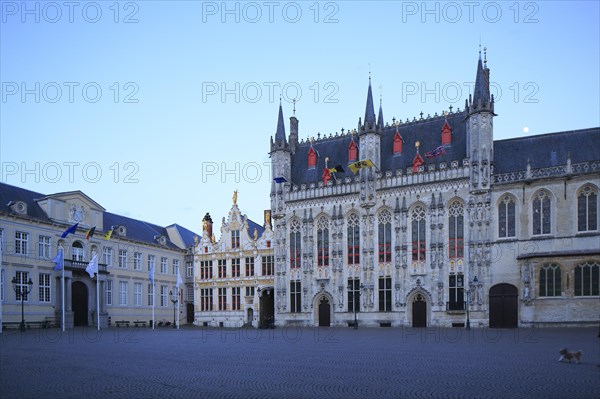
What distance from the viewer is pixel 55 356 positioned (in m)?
22.7

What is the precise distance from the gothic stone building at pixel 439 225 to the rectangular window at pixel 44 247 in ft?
73.2

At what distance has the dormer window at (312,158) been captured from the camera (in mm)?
62219

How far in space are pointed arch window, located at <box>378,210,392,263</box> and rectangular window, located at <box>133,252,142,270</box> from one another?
96.5 feet

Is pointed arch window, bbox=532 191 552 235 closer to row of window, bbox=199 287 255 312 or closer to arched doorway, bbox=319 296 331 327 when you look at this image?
arched doorway, bbox=319 296 331 327

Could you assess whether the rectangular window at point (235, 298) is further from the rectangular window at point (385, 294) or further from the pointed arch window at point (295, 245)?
the rectangular window at point (385, 294)

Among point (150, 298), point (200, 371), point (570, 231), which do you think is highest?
point (570, 231)

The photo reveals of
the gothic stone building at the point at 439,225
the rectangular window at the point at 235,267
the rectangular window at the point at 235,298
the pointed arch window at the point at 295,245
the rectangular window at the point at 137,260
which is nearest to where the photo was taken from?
the gothic stone building at the point at 439,225

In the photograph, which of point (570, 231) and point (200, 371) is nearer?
point (200, 371)

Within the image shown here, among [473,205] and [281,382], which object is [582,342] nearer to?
[281,382]

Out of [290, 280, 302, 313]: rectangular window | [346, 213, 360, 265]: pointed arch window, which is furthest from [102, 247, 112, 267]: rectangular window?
[346, 213, 360, 265]: pointed arch window

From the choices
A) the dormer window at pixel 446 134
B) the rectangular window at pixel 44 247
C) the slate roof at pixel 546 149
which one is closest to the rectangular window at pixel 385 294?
the dormer window at pixel 446 134

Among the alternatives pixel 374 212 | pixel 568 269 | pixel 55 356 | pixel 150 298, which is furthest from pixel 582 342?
pixel 150 298

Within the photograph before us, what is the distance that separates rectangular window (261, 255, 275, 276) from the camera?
208 ft

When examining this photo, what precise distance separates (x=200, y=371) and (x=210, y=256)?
50.7 metres
